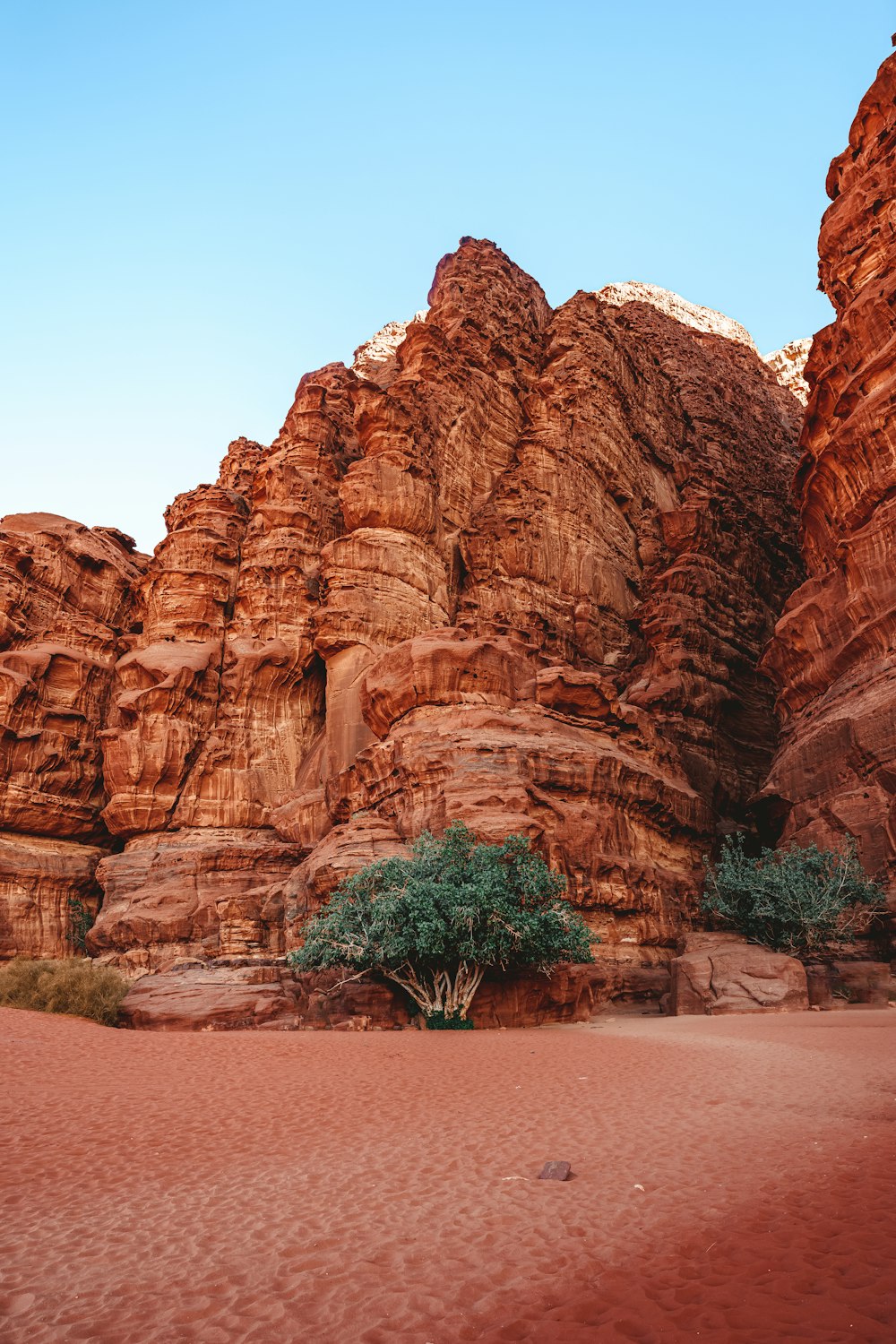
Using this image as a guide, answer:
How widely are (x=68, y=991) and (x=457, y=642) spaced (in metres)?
16.6

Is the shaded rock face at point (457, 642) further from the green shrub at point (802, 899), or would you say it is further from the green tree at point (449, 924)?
the green shrub at point (802, 899)

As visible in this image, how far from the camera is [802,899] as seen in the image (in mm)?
23062

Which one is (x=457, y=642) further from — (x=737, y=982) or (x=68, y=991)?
(x=68, y=991)

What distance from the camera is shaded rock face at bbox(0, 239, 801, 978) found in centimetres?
2692

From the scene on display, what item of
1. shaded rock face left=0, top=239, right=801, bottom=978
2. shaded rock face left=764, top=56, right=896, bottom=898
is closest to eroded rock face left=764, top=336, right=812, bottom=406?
shaded rock face left=0, top=239, right=801, bottom=978

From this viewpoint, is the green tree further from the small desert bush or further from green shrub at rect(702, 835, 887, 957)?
green shrub at rect(702, 835, 887, 957)

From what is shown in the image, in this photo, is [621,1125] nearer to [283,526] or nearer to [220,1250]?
[220,1250]

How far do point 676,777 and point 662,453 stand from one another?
111ft

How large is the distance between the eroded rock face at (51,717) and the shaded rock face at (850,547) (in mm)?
32303

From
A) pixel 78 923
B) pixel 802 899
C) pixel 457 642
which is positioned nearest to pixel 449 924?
pixel 802 899

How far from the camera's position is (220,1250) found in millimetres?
4891

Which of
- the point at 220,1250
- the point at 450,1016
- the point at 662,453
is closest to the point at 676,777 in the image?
the point at 450,1016

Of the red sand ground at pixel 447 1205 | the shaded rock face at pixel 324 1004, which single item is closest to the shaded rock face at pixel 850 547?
the shaded rock face at pixel 324 1004

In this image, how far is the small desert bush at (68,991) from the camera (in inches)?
757
